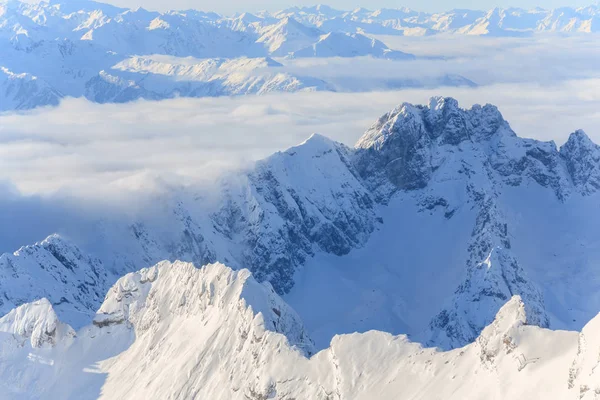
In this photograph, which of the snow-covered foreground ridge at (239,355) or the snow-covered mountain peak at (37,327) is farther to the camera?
the snow-covered mountain peak at (37,327)

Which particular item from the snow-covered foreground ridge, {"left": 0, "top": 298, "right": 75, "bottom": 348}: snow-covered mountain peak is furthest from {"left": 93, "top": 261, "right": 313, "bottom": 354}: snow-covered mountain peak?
{"left": 0, "top": 298, "right": 75, "bottom": 348}: snow-covered mountain peak

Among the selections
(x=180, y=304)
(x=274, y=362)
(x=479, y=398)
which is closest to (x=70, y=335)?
(x=180, y=304)

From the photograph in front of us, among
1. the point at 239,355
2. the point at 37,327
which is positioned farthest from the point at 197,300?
the point at 37,327

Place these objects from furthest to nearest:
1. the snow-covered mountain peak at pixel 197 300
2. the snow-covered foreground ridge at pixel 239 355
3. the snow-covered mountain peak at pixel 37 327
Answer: the snow-covered mountain peak at pixel 37 327, the snow-covered mountain peak at pixel 197 300, the snow-covered foreground ridge at pixel 239 355

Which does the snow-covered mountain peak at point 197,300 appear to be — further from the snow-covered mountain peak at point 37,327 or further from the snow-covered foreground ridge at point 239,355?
the snow-covered mountain peak at point 37,327

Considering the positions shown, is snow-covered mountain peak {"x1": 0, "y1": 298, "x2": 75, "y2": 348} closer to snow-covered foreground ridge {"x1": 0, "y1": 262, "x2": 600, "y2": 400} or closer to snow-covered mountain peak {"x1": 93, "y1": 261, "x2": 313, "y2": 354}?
snow-covered foreground ridge {"x1": 0, "y1": 262, "x2": 600, "y2": 400}

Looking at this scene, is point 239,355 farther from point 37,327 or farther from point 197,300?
point 37,327

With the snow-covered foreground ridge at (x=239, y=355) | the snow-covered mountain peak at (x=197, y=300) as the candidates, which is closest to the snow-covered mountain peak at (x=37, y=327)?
the snow-covered foreground ridge at (x=239, y=355)
